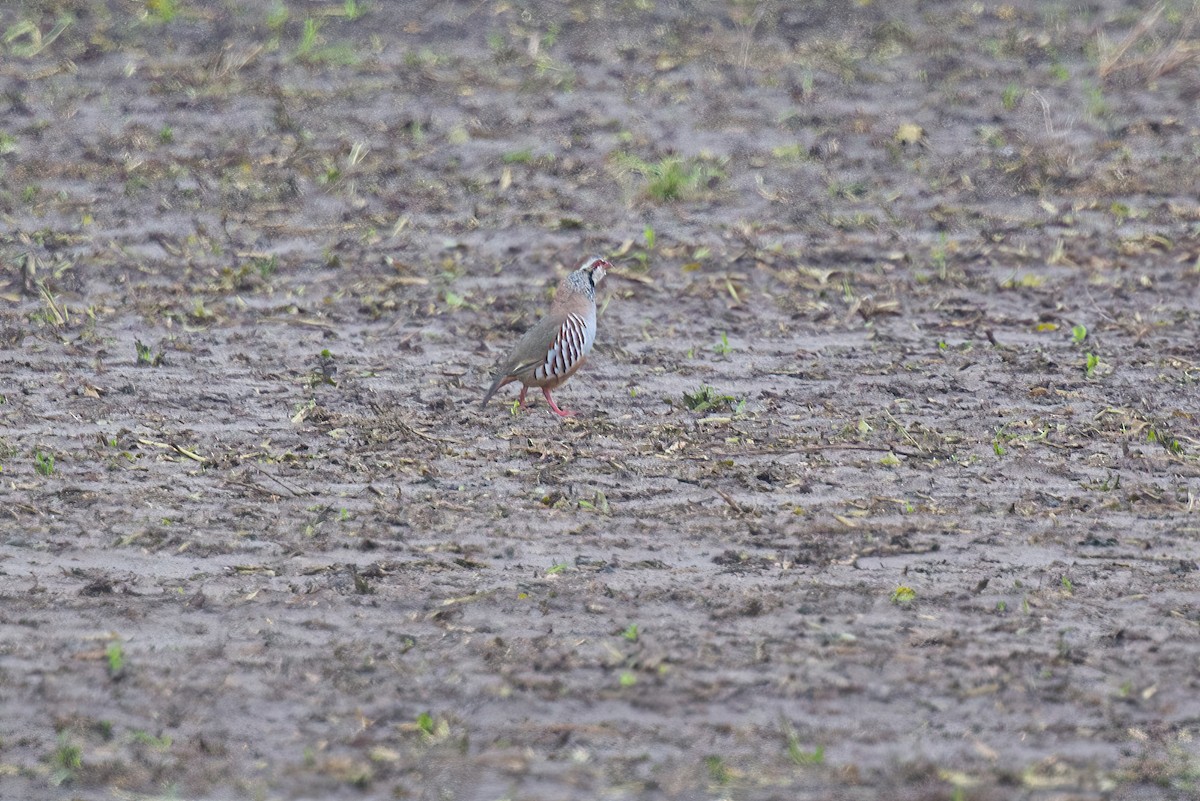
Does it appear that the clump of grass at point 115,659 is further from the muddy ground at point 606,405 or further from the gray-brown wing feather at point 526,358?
the gray-brown wing feather at point 526,358

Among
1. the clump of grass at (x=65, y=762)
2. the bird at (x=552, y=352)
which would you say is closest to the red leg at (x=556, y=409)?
the bird at (x=552, y=352)

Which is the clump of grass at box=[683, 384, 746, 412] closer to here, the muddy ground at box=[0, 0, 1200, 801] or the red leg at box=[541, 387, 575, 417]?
the muddy ground at box=[0, 0, 1200, 801]

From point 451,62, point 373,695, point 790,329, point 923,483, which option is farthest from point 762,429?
point 451,62

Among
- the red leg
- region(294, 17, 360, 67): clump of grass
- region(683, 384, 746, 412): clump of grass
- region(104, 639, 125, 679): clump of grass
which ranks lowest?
region(104, 639, 125, 679): clump of grass

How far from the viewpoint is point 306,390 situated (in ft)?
27.8

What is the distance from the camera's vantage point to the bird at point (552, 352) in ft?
26.9

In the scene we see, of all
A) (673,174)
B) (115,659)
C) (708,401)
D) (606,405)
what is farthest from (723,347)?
(115,659)

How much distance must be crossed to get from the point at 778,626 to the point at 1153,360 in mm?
4186

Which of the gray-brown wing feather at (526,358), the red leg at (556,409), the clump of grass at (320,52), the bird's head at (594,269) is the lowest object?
the red leg at (556,409)

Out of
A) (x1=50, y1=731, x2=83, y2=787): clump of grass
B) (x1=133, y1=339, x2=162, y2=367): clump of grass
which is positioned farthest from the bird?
(x1=50, y1=731, x2=83, y2=787): clump of grass

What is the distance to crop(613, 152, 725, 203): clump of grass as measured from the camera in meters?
11.3

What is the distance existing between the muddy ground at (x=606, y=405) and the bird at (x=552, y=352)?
9.5 inches

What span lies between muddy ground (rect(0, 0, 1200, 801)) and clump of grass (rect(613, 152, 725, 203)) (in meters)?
0.03

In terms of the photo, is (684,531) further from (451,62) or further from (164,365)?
(451,62)
